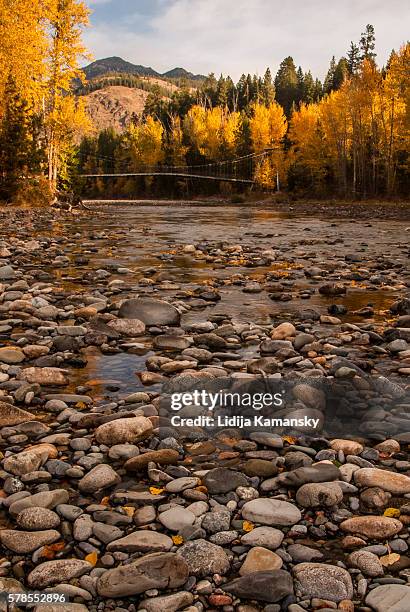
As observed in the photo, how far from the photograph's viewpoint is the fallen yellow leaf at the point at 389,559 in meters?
2.30

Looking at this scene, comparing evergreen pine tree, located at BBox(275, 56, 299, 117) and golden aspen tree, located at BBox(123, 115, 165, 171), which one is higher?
evergreen pine tree, located at BBox(275, 56, 299, 117)

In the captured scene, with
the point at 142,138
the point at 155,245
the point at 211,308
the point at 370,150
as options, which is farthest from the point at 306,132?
the point at 211,308

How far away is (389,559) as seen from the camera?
91.4 inches

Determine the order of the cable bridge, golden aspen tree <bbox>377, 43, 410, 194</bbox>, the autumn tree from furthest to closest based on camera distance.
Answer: the cable bridge, golden aspen tree <bbox>377, 43, 410, 194</bbox>, the autumn tree

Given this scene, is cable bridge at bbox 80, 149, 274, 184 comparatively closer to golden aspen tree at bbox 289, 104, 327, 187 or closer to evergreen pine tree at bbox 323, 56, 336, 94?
golden aspen tree at bbox 289, 104, 327, 187

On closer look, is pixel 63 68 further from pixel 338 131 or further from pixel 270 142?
pixel 270 142

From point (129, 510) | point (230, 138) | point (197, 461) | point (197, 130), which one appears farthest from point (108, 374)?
point (197, 130)

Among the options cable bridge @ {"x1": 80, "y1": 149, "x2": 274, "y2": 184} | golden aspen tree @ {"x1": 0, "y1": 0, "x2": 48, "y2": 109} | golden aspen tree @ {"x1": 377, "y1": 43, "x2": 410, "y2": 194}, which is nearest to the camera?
golden aspen tree @ {"x1": 0, "y1": 0, "x2": 48, "y2": 109}

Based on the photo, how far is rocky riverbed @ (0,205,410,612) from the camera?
2.18 m

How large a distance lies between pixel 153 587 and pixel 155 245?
45.2ft

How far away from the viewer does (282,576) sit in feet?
7.16

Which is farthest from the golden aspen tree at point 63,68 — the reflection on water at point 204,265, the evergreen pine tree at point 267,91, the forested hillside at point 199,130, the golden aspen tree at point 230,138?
the evergreen pine tree at point 267,91

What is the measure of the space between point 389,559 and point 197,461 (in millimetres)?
1271

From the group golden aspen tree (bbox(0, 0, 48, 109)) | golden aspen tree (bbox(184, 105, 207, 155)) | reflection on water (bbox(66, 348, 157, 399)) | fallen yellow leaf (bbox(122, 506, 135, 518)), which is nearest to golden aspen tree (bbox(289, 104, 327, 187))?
golden aspen tree (bbox(184, 105, 207, 155))
